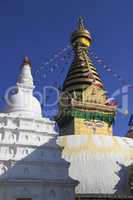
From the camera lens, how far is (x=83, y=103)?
4084cm

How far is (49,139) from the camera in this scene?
27.4m

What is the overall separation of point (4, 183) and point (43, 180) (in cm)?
251

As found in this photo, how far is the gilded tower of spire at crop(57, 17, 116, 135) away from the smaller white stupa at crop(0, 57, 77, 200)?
1147cm

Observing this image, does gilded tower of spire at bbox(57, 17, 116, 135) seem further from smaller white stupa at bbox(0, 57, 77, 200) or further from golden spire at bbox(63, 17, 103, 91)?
smaller white stupa at bbox(0, 57, 77, 200)

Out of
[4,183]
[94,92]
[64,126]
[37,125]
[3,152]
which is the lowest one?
[4,183]

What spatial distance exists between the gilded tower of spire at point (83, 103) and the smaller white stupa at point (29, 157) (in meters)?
11.5

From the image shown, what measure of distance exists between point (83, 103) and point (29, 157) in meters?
15.9

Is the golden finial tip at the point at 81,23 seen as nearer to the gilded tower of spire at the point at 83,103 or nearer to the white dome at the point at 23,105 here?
the gilded tower of spire at the point at 83,103

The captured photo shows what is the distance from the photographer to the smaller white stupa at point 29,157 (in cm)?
2459

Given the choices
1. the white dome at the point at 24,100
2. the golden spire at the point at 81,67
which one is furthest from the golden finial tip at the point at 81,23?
the white dome at the point at 24,100

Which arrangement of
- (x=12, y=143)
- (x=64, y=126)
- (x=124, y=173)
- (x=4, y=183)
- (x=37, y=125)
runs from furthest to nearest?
(x=64, y=126), (x=124, y=173), (x=37, y=125), (x=12, y=143), (x=4, y=183)

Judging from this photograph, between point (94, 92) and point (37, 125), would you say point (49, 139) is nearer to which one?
point (37, 125)

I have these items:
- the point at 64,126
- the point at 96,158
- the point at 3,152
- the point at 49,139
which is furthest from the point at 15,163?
the point at 64,126

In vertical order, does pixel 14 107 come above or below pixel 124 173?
above
